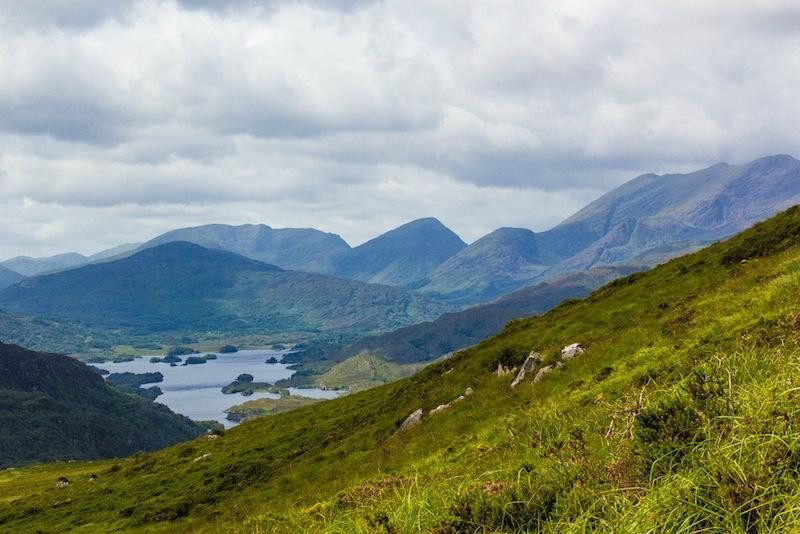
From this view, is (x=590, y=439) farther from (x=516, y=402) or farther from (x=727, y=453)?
(x=516, y=402)

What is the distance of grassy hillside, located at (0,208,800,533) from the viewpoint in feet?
25.4

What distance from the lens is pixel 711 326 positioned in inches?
914

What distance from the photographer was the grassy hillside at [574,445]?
7.73 m

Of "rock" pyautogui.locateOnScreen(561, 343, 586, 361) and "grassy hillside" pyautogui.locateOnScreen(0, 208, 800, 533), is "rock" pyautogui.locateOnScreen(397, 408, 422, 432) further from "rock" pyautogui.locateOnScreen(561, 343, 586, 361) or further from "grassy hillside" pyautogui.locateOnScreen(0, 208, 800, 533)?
"rock" pyautogui.locateOnScreen(561, 343, 586, 361)

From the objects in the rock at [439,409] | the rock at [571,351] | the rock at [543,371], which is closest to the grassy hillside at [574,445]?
the rock at [439,409]

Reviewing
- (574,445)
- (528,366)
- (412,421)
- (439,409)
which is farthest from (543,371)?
(574,445)

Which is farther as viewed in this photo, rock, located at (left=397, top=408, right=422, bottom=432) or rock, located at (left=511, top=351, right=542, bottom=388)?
rock, located at (left=397, top=408, right=422, bottom=432)

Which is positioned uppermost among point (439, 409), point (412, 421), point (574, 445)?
point (574, 445)

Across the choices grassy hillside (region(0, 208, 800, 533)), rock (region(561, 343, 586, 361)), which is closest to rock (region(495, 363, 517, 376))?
grassy hillside (region(0, 208, 800, 533))

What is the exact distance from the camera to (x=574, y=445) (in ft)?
39.8

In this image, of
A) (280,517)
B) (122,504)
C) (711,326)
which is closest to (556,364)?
(711,326)

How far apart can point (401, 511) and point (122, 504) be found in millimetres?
52590

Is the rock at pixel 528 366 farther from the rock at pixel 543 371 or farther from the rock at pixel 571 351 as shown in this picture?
the rock at pixel 543 371

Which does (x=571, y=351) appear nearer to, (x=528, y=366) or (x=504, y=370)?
(x=528, y=366)
